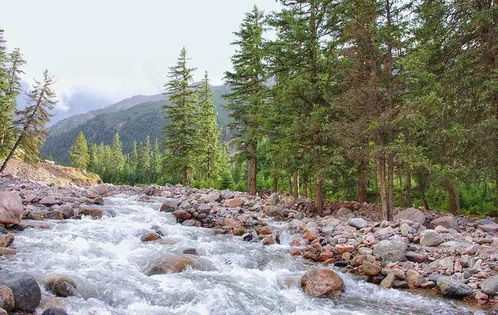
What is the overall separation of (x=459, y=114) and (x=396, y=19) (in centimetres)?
442

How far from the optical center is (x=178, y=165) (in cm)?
3688

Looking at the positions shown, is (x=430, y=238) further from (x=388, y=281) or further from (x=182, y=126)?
(x=182, y=126)

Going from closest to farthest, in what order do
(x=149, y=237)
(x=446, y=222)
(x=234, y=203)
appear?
(x=149, y=237)
(x=446, y=222)
(x=234, y=203)

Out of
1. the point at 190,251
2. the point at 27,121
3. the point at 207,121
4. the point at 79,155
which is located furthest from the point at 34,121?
the point at 79,155

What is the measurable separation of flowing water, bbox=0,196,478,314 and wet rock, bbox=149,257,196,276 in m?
0.23

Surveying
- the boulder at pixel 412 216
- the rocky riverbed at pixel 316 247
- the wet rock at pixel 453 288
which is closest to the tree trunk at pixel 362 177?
the rocky riverbed at pixel 316 247

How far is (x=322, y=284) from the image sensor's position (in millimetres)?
9000

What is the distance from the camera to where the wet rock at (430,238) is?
1164 centimetres

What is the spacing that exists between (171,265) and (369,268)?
5.26 metres

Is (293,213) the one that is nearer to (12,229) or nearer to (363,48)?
(363,48)

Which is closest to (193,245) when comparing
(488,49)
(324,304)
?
(324,304)

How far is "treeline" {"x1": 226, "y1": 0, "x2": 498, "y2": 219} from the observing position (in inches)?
531

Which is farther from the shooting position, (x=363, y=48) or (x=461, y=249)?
(x=363, y=48)

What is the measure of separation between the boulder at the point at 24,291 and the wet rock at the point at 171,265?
3.10 m
